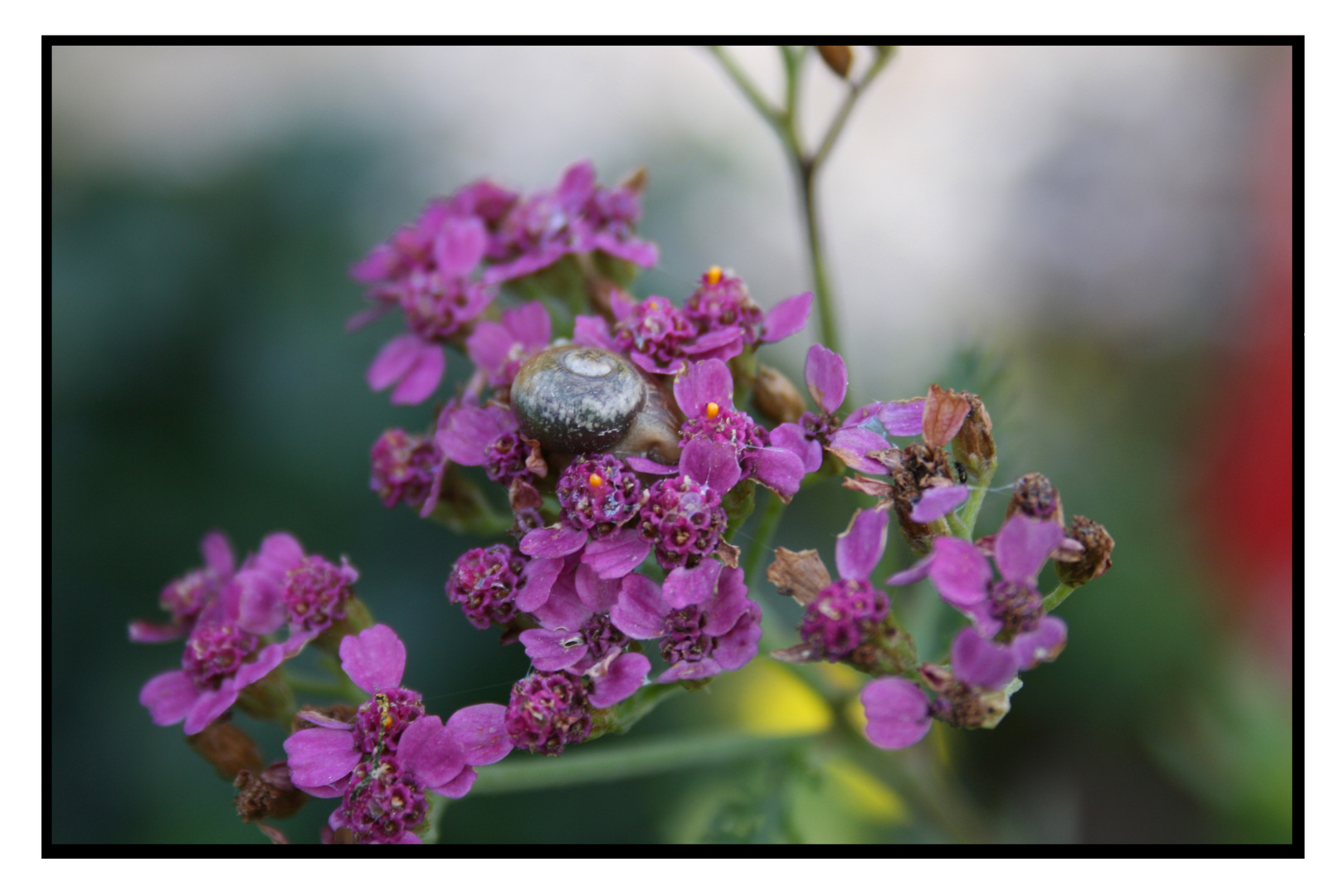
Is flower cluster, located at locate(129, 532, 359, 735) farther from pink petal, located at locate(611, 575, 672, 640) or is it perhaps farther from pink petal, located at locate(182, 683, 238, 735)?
pink petal, located at locate(611, 575, 672, 640)

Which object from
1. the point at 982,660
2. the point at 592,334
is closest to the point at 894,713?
the point at 982,660

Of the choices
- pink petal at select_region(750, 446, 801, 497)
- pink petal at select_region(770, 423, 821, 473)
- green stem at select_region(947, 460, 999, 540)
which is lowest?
green stem at select_region(947, 460, 999, 540)

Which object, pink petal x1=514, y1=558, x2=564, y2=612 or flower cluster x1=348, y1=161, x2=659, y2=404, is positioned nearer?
pink petal x1=514, y1=558, x2=564, y2=612

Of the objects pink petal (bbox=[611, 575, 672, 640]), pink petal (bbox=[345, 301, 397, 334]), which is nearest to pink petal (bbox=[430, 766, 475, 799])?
pink petal (bbox=[611, 575, 672, 640])

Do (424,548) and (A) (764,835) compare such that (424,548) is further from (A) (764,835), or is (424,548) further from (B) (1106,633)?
(B) (1106,633)

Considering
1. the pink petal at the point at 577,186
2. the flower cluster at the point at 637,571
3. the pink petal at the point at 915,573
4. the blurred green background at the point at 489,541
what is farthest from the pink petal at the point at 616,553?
the blurred green background at the point at 489,541

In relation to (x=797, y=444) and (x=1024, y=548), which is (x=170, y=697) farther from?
(x=1024, y=548)

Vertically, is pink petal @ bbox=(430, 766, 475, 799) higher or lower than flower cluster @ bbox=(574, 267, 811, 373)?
lower
